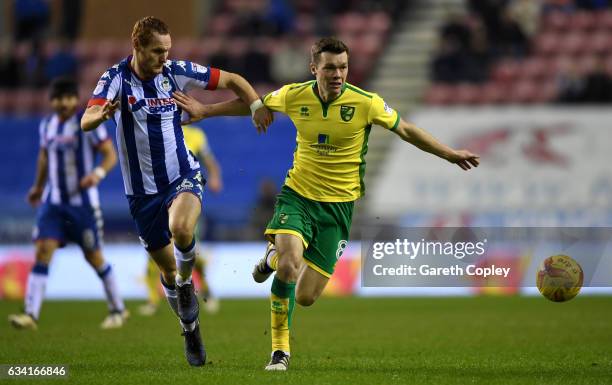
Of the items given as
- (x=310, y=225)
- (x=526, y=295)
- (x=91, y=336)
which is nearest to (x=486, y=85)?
(x=526, y=295)

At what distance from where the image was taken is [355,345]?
11125 millimetres

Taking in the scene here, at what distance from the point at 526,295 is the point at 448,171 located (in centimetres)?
387

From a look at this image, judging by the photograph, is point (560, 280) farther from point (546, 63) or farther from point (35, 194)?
point (546, 63)

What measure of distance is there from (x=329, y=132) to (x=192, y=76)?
1.15 metres

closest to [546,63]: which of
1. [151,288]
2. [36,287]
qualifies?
[151,288]

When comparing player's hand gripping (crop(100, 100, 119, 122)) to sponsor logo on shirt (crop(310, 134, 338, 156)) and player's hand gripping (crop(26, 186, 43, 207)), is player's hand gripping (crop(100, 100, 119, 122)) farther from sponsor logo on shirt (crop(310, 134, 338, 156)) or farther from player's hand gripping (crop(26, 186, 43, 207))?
player's hand gripping (crop(26, 186, 43, 207))

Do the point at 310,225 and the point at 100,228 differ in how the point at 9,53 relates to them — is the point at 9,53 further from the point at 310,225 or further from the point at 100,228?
the point at 310,225

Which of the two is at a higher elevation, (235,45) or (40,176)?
(235,45)

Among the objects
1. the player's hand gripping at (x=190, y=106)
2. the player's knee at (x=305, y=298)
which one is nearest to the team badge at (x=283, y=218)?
the player's knee at (x=305, y=298)

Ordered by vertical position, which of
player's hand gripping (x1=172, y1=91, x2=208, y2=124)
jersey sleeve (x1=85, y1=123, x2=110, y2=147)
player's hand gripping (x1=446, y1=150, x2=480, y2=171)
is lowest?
player's hand gripping (x1=446, y1=150, x2=480, y2=171)

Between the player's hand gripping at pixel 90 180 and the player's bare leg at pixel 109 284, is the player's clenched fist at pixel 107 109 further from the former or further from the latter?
the player's bare leg at pixel 109 284

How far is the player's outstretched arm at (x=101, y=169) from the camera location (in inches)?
516

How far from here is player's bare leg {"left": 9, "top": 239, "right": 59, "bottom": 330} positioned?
12.8m

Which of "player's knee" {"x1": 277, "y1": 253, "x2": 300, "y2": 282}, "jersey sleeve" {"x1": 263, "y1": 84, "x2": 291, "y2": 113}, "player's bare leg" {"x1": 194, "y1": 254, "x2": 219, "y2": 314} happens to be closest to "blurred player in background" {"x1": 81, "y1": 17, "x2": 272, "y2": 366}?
"jersey sleeve" {"x1": 263, "y1": 84, "x2": 291, "y2": 113}
